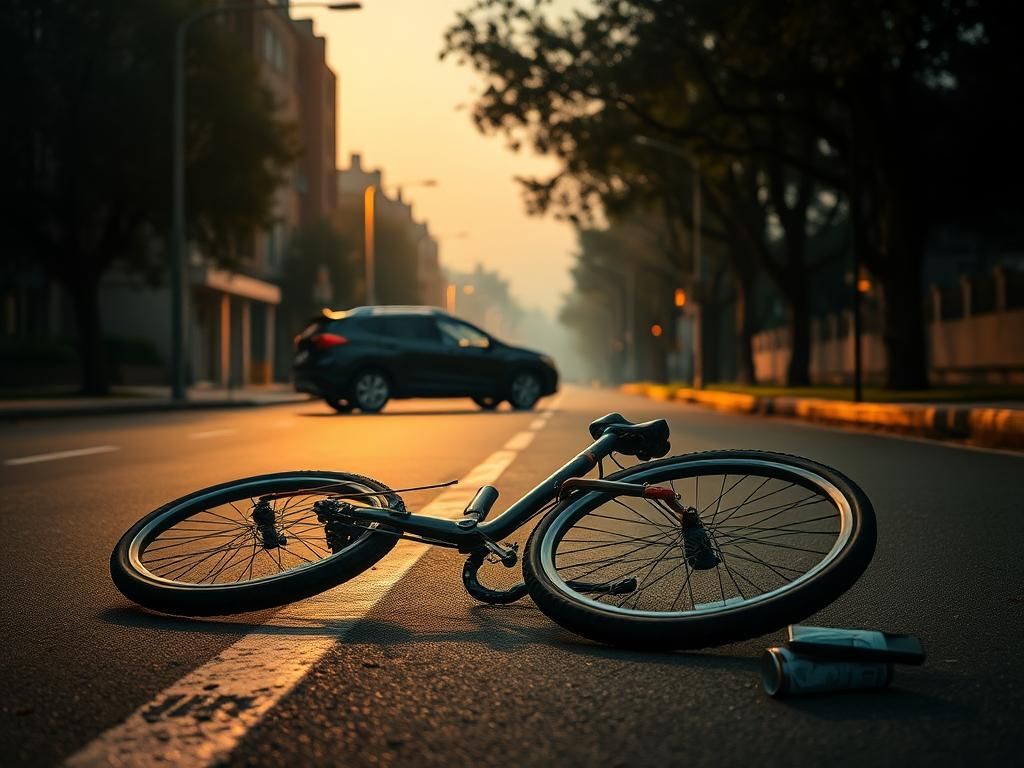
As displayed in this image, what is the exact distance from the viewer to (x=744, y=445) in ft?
47.7

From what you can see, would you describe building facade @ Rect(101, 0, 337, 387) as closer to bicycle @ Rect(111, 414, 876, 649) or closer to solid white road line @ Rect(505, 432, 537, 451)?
solid white road line @ Rect(505, 432, 537, 451)

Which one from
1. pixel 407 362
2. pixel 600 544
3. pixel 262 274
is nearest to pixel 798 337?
pixel 407 362

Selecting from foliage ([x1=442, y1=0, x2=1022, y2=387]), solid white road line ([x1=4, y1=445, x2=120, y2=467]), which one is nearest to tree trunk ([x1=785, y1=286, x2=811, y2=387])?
foliage ([x1=442, y1=0, x2=1022, y2=387])

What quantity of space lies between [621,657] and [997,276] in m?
29.8

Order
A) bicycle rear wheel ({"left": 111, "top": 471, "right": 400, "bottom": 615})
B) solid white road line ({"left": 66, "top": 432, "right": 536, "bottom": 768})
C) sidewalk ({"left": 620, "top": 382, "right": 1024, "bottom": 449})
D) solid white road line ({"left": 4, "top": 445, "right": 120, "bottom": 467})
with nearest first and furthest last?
solid white road line ({"left": 66, "top": 432, "right": 536, "bottom": 768}) < bicycle rear wheel ({"left": 111, "top": 471, "right": 400, "bottom": 615}) < solid white road line ({"left": 4, "top": 445, "right": 120, "bottom": 467}) < sidewalk ({"left": 620, "top": 382, "right": 1024, "bottom": 449})

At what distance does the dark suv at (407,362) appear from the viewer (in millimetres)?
23094

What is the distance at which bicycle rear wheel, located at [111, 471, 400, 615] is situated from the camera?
4621mm

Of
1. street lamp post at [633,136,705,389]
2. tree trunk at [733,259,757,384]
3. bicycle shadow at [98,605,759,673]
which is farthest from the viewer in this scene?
tree trunk at [733,259,757,384]

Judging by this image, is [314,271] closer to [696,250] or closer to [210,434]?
[696,250]

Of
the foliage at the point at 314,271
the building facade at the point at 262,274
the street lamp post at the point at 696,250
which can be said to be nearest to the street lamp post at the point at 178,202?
the building facade at the point at 262,274

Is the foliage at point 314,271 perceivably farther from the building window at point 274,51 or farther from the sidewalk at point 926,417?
the sidewalk at point 926,417

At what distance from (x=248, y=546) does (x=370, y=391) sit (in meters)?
18.2

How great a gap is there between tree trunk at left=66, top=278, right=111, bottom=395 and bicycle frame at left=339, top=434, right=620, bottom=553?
91.9 ft

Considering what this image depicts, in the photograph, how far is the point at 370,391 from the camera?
23.3 metres
